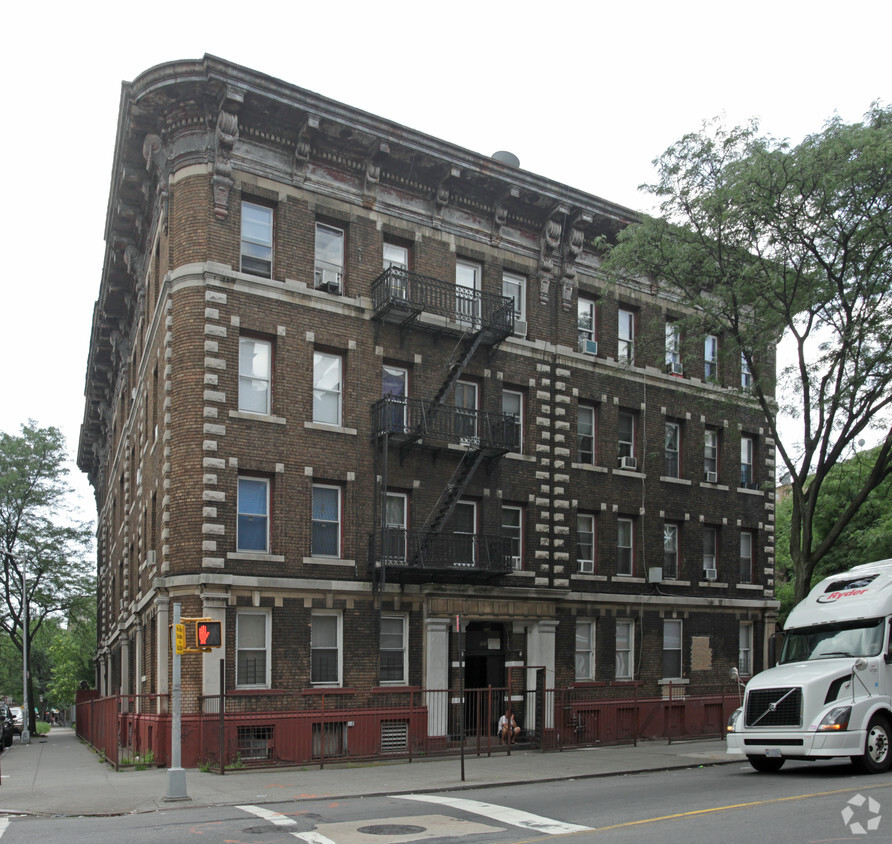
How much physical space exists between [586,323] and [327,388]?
9.16m

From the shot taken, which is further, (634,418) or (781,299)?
(634,418)

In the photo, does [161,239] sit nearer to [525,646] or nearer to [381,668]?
[381,668]

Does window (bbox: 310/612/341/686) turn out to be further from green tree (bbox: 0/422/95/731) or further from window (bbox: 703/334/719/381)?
green tree (bbox: 0/422/95/731)

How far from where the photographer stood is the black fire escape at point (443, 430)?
24.9 meters

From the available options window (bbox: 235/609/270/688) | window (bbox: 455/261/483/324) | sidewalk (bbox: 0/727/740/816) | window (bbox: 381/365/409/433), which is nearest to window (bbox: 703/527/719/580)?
sidewalk (bbox: 0/727/740/816)

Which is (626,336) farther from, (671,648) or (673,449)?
(671,648)

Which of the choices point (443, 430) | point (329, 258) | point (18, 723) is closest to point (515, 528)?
point (443, 430)

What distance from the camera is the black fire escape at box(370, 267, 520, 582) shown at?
24.9m

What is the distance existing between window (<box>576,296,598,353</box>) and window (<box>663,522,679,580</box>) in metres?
6.19

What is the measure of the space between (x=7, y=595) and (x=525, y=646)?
39602 millimetres

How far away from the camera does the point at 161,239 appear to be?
85.0 ft

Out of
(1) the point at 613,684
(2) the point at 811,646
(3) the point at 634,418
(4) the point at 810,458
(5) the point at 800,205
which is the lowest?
(1) the point at 613,684

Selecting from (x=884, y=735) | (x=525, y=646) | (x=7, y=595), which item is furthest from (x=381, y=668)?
(x=7, y=595)

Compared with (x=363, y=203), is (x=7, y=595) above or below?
below
